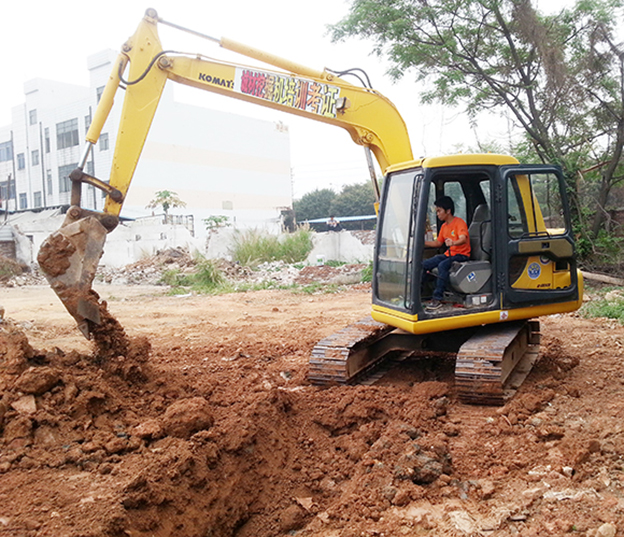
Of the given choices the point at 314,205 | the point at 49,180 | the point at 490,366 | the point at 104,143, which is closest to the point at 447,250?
the point at 490,366

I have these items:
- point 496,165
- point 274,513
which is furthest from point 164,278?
point 274,513

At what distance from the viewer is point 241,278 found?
17172mm

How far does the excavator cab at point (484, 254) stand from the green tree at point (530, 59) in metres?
8.36

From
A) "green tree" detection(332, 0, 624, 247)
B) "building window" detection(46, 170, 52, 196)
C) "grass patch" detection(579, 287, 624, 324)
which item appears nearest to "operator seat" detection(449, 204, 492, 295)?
"grass patch" detection(579, 287, 624, 324)

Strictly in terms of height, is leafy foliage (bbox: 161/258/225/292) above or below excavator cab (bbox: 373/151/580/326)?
below

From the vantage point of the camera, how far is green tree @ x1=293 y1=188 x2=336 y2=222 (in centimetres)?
6028

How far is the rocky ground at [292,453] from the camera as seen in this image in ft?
10.1

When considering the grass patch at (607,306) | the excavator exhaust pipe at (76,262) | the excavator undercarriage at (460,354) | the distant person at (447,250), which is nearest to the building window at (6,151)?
the grass patch at (607,306)

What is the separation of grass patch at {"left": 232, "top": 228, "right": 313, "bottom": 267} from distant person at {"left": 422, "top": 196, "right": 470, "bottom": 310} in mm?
13703

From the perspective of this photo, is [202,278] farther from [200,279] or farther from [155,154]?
[155,154]

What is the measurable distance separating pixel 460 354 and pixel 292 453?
1.86 metres

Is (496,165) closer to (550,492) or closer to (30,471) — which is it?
(550,492)

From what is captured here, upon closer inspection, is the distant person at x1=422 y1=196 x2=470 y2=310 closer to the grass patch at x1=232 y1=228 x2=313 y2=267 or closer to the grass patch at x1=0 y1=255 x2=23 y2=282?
the grass patch at x1=232 y1=228 x2=313 y2=267

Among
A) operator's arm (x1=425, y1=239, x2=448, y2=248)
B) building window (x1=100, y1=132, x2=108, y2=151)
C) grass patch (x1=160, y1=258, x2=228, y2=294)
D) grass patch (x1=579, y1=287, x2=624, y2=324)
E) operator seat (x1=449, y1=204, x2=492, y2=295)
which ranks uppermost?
building window (x1=100, y1=132, x2=108, y2=151)
